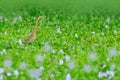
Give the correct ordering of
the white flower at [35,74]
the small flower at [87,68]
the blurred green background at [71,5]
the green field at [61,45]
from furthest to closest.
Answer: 1. the blurred green background at [71,5]
2. the green field at [61,45]
3. the small flower at [87,68]
4. the white flower at [35,74]

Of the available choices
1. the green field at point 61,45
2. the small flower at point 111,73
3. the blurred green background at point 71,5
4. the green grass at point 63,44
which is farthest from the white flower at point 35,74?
the blurred green background at point 71,5

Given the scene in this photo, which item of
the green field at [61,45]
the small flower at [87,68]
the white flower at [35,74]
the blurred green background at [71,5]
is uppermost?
the blurred green background at [71,5]

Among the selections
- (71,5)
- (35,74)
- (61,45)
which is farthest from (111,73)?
(71,5)

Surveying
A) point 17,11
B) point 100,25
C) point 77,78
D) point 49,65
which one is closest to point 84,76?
point 77,78

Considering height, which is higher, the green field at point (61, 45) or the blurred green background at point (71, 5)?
the blurred green background at point (71, 5)

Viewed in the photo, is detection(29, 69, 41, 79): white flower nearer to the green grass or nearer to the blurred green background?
the green grass

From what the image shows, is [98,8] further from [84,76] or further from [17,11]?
[84,76]

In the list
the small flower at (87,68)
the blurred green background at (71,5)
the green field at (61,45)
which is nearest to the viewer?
the small flower at (87,68)

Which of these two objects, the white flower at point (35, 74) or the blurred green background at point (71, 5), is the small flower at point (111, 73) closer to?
the white flower at point (35, 74)

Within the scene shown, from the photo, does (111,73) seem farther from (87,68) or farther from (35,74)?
(35,74)
